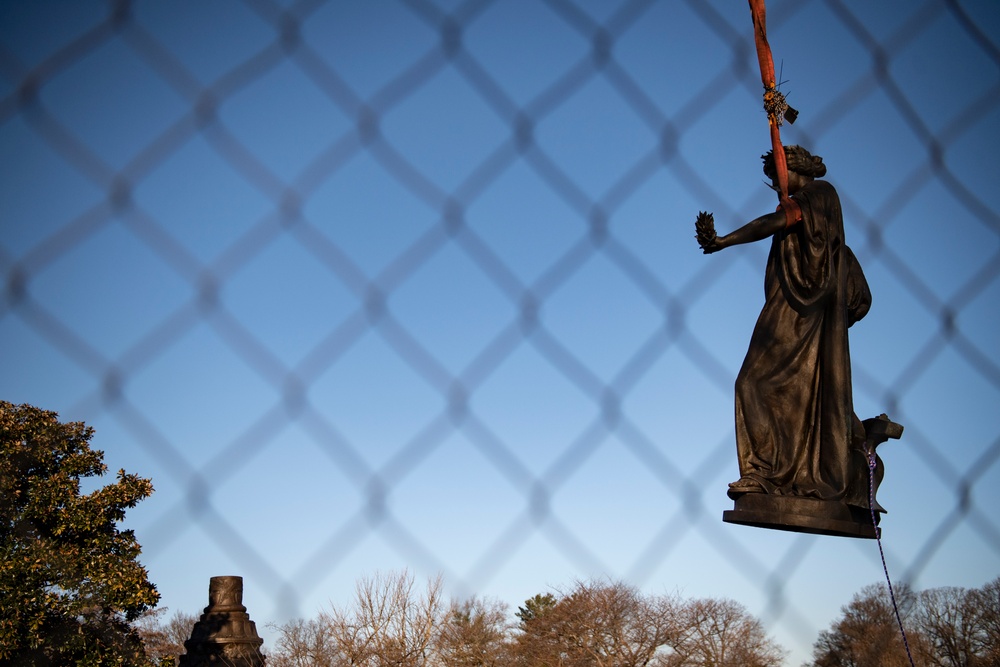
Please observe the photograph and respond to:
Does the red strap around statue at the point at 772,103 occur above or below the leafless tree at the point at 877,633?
above

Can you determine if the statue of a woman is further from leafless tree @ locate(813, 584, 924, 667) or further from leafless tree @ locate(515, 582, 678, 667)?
leafless tree @ locate(515, 582, 678, 667)

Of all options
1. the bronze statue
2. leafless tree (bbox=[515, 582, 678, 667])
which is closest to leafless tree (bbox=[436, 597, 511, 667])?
leafless tree (bbox=[515, 582, 678, 667])

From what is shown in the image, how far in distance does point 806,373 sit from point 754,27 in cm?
135

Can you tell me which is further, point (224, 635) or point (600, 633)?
point (600, 633)

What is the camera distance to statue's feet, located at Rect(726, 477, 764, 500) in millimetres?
3467

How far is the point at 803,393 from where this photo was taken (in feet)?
11.9

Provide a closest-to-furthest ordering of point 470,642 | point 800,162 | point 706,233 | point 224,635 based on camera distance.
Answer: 1. point 706,233
2. point 800,162
3. point 224,635
4. point 470,642

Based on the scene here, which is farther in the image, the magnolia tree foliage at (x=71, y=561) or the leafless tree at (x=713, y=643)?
the leafless tree at (x=713, y=643)

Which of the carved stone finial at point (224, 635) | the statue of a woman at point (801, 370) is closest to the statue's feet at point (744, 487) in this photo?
the statue of a woman at point (801, 370)

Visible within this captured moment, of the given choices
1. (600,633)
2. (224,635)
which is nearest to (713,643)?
(600,633)

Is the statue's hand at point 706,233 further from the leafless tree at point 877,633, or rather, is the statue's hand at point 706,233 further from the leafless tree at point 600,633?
the leafless tree at point 600,633

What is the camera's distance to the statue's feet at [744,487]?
347 cm

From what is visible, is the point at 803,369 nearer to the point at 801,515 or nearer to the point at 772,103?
the point at 801,515

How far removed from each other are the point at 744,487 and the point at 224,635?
21.7ft
